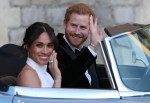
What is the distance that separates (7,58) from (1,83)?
2.43 ft

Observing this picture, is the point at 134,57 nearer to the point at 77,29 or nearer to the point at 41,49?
the point at 41,49

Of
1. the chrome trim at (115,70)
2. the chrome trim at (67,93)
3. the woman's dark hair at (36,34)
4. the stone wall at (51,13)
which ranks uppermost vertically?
the woman's dark hair at (36,34)

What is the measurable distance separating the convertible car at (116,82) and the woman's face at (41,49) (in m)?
0.31

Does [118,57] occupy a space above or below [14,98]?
above

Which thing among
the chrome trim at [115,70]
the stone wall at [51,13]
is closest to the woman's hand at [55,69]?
the chrome trim at [115,70]

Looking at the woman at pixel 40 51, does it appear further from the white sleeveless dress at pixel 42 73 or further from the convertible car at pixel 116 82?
the convertible car at pixel 116 82

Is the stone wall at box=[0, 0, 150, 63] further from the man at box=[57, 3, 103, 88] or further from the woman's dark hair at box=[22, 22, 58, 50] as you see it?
the woman's dark hair at box=[22, 22, 58, 50]

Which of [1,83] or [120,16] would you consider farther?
[120,16]

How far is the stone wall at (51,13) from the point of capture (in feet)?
23.9

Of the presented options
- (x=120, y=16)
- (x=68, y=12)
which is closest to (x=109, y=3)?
(x=120, y=16)

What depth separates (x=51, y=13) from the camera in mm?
7434

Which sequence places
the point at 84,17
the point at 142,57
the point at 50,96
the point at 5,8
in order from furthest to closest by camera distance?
the point at 5,8 < the point at 84,17 < the point at 142,57 < the point at 50,96

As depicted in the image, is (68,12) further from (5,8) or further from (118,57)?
(5,8)

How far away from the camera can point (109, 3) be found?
7.60 m
